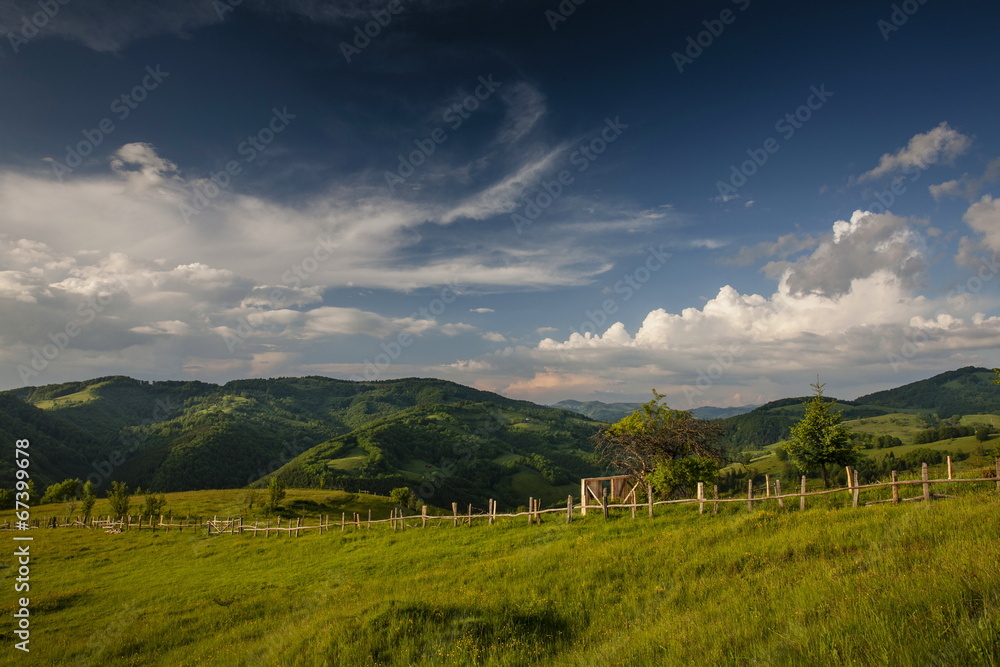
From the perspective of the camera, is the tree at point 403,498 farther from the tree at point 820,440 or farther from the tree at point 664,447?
the tree at point 820,440

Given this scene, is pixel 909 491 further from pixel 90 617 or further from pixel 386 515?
pixel 386 515

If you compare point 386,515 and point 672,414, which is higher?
point 672,414

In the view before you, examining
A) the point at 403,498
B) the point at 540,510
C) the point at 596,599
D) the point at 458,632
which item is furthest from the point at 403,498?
the point at 458,632

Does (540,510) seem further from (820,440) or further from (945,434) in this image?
(945,434)

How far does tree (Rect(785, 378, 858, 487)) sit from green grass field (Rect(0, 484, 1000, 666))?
1124cm

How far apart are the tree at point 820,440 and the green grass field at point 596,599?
1124cm

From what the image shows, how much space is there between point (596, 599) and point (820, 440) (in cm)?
2609

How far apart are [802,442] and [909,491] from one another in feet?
42.8

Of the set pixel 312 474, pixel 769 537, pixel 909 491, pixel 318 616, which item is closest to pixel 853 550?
pixel 769 537

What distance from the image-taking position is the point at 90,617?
18078 millimetres

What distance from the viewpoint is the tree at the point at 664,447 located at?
96.8 feet

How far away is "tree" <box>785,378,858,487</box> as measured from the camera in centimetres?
2975

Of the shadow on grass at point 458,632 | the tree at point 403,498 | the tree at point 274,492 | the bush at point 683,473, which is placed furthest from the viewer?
the tree at point 403,498

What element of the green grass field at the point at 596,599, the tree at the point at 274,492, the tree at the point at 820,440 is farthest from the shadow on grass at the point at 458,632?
the tree at the point at 274,492
